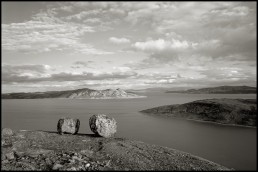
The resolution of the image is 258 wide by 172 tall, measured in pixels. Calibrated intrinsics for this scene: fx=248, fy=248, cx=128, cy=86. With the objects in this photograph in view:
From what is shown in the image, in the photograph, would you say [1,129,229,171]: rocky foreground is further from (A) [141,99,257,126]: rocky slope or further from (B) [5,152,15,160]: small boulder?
(A) [141,99,257,126]: rocky slope

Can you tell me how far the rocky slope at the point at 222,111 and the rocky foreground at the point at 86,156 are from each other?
34.8 metres

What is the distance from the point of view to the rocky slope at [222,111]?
57.2 meters

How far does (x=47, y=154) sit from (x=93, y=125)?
1153cm

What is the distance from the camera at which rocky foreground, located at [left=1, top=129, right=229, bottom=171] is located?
21438mm

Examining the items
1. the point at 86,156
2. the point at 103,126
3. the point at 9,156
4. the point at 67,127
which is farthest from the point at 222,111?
the point at 9,156

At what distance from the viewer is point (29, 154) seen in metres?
24.3

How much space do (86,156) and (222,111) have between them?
48.5 m

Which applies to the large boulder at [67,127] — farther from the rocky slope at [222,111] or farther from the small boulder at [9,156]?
the rocky slope at [222,111]

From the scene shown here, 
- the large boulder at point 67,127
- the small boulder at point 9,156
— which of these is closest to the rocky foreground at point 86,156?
the small boulder at point 9,156

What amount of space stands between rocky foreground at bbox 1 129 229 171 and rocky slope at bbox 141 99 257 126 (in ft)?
114

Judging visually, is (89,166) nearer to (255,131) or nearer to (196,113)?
A: (255,131)

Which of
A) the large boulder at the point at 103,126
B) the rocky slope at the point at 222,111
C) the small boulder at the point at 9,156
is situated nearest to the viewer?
the small boulder at the point at 9,156

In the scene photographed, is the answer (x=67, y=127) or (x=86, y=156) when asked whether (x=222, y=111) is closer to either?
(x=67, y=127)

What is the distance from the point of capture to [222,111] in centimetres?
6384
